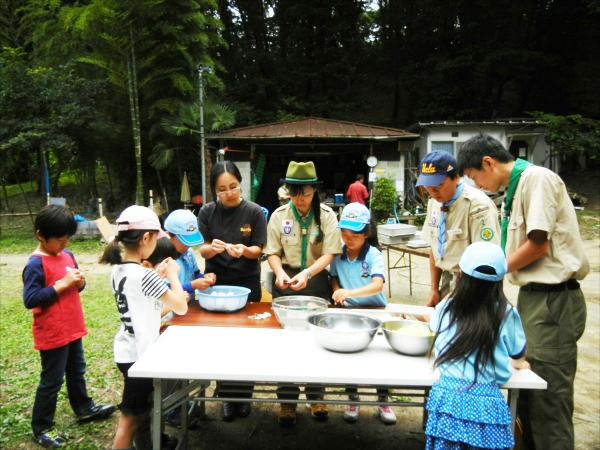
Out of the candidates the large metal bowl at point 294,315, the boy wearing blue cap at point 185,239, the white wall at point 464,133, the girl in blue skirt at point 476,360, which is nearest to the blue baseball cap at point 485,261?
the girl in blue skirt at point 476,360

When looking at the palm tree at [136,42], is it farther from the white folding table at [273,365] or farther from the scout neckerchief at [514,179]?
the scout neckerchief at [514,179]

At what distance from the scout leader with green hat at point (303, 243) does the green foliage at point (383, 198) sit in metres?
10.7

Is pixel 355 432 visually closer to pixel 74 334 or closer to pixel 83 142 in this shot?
pixel 74 334

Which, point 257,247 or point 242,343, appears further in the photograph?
point 257,247

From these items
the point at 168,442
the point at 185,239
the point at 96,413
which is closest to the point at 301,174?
the point at 185,239

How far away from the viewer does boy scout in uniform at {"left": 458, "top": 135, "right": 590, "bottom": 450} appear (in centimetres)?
208

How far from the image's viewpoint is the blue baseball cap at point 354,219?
2686mm

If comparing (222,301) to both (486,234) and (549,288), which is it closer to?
(486,234)

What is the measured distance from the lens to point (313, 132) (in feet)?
43.8

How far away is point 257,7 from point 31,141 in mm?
14432

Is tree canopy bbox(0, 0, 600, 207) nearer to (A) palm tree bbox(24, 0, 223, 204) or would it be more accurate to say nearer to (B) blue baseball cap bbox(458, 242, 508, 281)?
(A) palm tree bbox(24, 0, 223, 204)

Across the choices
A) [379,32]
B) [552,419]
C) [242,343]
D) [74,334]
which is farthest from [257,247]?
[379,32]

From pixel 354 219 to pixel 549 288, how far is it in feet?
3.57

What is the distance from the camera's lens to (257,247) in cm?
289
